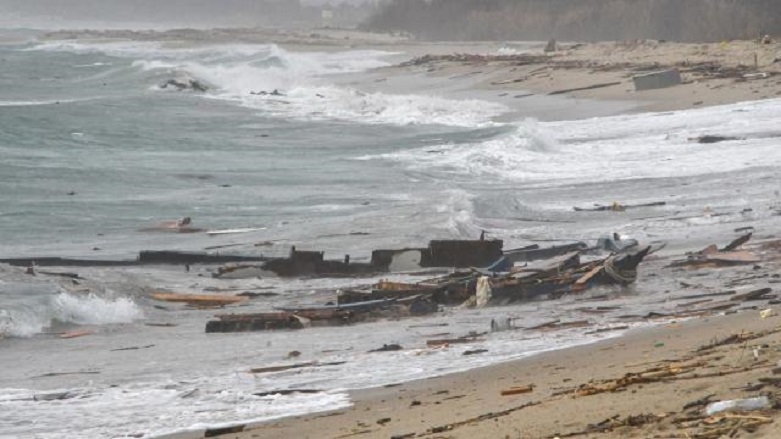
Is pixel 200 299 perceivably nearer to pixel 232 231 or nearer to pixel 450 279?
pixel 450 279

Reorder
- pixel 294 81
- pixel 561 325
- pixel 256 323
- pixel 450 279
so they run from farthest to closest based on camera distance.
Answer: pixel 294 81, pixel 450 279, pixel 256 323, pixel 561 325

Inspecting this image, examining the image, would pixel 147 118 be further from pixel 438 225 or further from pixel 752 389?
pixel 752 389

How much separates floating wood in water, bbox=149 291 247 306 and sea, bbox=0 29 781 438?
0.18 m

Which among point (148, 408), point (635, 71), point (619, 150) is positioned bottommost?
point (148, 408)

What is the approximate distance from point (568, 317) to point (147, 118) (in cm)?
3228

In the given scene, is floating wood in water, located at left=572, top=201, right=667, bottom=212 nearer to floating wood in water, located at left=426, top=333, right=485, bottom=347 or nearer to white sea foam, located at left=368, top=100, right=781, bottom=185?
white sea foam, located at left=368, top=100, right=781, bottom=185

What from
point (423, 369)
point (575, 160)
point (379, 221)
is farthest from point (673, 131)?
point (423, 369)

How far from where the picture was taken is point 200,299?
15.2m

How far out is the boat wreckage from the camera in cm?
1342

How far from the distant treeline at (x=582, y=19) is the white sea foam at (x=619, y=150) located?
22293 millimetres

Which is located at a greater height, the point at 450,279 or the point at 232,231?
the point at 232,231

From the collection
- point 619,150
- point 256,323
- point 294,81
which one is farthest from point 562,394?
point 294,81

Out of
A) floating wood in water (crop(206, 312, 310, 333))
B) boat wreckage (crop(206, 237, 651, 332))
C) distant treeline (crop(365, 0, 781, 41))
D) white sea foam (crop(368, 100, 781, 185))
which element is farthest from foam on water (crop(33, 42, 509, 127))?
floating wood in water (crop(206, 312, 310, 333))

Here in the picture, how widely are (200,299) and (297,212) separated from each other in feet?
24.3
